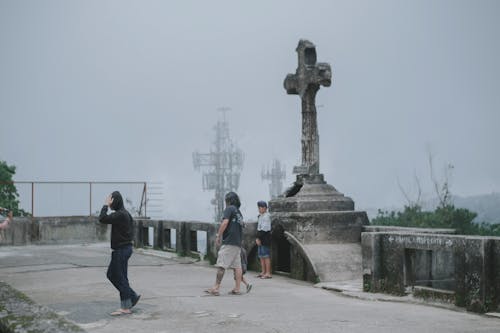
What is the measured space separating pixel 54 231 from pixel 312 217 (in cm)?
1451

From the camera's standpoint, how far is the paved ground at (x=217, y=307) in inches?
318

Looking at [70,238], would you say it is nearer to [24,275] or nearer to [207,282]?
[24,275]

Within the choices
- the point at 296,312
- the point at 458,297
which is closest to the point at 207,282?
the point at 296,312

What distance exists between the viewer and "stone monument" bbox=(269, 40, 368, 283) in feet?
42.2

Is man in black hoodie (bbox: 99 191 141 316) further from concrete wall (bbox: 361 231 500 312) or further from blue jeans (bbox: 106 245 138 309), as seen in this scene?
concrete wall (bbox: 361 231 500 312)

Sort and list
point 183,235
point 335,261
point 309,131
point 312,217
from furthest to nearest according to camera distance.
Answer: point 183,235, point 309,131, point 312,217, point 335,261

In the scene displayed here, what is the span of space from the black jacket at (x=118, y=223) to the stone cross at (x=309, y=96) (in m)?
6.10

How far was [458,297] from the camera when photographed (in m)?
9.46

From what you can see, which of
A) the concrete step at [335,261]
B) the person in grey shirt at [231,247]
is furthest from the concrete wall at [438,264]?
the person in grey shirt at [231,247]

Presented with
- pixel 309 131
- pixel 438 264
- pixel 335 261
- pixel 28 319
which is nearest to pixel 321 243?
pixel 335 261

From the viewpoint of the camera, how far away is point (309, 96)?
14727 mm

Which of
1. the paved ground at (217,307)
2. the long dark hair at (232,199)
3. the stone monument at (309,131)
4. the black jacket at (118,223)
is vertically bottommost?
the paved ground at (217,307)

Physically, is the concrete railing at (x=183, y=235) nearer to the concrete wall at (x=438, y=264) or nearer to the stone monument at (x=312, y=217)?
the stone monument at (x=312, y=217)

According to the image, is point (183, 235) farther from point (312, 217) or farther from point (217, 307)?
point (217, 307)
